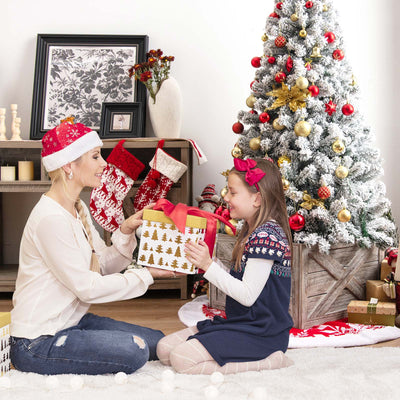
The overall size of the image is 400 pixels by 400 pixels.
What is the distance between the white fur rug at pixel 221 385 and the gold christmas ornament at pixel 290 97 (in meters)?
1.35

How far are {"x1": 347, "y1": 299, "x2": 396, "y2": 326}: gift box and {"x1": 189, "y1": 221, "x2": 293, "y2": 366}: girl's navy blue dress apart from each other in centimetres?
91

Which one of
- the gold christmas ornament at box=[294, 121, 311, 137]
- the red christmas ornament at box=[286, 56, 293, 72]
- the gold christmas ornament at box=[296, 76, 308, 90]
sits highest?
the red christmas ornament at box=[286, 56, 293, 72]

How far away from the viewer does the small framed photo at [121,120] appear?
11.8ft

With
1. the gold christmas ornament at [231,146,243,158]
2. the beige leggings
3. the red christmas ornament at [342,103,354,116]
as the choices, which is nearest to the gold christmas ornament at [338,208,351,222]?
the red christmas ornament at [342,103,354,116]

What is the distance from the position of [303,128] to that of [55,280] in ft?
4.72

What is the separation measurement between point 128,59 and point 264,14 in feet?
3.18

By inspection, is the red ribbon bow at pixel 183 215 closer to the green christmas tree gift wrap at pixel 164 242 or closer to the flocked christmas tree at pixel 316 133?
the green christmas tree gift wrap at pixel 164 242

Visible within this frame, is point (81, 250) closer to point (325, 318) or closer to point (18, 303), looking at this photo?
→ point (18, 303)

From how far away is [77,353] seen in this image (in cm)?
178

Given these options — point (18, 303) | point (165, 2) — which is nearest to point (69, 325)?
point (18, 303)

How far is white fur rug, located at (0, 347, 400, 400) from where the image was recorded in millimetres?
1643

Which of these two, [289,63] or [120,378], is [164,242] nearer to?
[120,378]

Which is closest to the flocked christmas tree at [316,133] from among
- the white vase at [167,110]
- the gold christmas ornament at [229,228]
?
the gold christmas ornament at [229,228]

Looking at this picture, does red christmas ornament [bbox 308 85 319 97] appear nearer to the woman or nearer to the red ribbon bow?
the red ribbon bow
